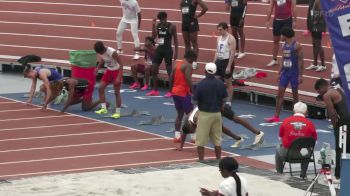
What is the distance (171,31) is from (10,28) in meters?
8.34

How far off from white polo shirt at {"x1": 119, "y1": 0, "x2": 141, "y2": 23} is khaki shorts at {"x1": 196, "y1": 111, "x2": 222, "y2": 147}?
9632 millimetres

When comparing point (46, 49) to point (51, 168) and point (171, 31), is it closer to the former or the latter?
point (171, 31)

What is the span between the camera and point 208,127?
16.5 metres

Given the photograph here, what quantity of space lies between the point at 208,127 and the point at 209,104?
1.20ft

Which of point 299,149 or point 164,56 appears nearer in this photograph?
point 299,149

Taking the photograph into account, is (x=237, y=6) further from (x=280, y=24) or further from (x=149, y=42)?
(x=149, y=42)

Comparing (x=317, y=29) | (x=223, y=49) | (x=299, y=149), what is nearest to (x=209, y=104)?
(x=299, y=149)

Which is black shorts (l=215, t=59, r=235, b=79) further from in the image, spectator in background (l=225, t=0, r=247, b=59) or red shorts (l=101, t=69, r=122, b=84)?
spectator in background (l=225, t=0, r=247, b=59)

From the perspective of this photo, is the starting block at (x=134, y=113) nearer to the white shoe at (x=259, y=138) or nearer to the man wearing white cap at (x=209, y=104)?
the white shoe at (x=259, y=138)

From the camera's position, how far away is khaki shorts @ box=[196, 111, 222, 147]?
16438 millimetres

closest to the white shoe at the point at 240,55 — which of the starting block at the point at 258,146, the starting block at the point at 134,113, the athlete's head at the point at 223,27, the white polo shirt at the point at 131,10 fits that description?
the white polo shirt at the point at 131,10

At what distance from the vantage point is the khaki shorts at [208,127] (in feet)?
53.9

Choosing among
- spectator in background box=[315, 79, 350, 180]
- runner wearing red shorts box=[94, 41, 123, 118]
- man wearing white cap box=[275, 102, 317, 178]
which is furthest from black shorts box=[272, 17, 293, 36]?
spectator in background box=[315, 79, 350, 180]

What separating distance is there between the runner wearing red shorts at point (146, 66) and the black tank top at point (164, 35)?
0.51 metres
